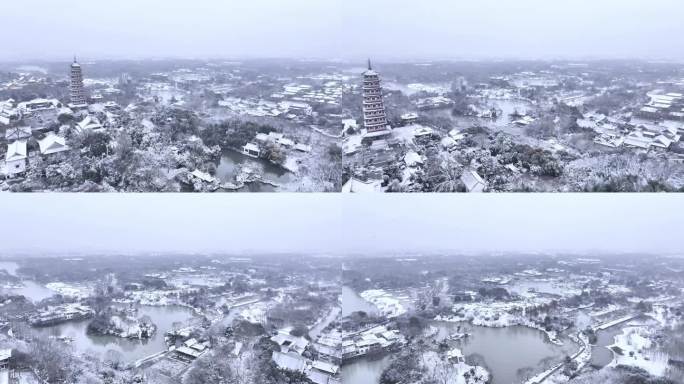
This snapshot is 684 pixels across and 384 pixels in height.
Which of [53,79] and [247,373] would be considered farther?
[53,79]

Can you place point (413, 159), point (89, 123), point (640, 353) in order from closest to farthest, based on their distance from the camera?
point (640, 353)
point (413, 159)
point (89, 123)

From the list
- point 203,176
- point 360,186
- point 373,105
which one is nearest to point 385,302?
point 360,186

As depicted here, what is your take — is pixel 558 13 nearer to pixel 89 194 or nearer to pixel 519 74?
pixel 519 74

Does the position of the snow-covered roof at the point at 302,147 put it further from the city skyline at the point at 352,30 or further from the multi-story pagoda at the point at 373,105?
the city skyline at the point at 352,30

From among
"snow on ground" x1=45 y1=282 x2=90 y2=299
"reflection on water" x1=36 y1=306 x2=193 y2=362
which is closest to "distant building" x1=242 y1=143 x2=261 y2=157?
"reflection on water" x1=36 y1=306 x2=193 y2=362

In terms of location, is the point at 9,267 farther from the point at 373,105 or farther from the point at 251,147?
the point at 373,105

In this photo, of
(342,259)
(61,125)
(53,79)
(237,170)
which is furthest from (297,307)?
(53,79)
